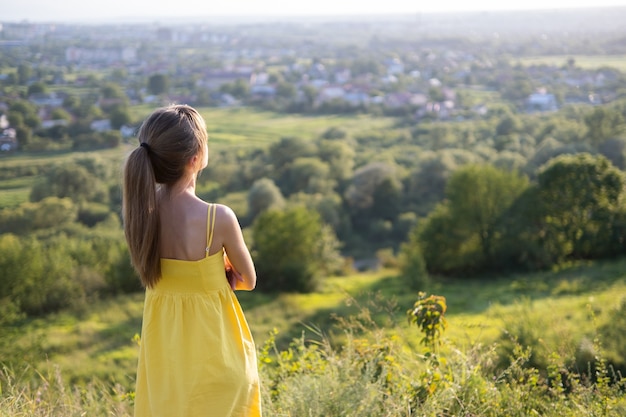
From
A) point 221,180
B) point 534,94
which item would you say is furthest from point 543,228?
point 534,94

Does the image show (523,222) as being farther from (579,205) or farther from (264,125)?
(264,125)

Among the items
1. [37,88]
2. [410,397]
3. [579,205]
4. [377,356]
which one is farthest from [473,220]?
[37,88]

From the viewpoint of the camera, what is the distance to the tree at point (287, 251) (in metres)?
19.5

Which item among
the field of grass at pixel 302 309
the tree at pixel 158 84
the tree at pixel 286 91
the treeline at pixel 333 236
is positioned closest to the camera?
the field of grass at pixel 302 309

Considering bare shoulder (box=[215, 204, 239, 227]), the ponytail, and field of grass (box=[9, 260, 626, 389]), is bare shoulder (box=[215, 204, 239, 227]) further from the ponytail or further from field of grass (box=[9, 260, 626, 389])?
field of grass (box=[9, 260, 626, 389])

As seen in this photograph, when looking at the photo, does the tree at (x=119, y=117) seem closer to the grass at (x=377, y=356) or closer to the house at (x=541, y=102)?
the grass at (x=377, y=356)

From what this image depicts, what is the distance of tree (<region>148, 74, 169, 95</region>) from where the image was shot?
4294 centimetres

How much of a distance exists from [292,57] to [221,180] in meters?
47.4

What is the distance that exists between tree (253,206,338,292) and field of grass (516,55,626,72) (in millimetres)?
29655

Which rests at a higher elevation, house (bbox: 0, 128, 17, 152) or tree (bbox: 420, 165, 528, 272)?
house (bbox: 0, 128, 17, 152)

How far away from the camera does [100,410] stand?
11.2 ft

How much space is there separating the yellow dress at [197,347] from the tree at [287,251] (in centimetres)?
1718

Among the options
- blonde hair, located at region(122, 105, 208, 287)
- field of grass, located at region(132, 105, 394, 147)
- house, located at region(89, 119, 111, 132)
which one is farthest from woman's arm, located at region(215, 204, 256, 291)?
field of grass, located at region(132, 105, 394, 147)

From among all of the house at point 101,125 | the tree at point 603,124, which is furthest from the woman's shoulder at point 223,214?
the tree at point 603,124
